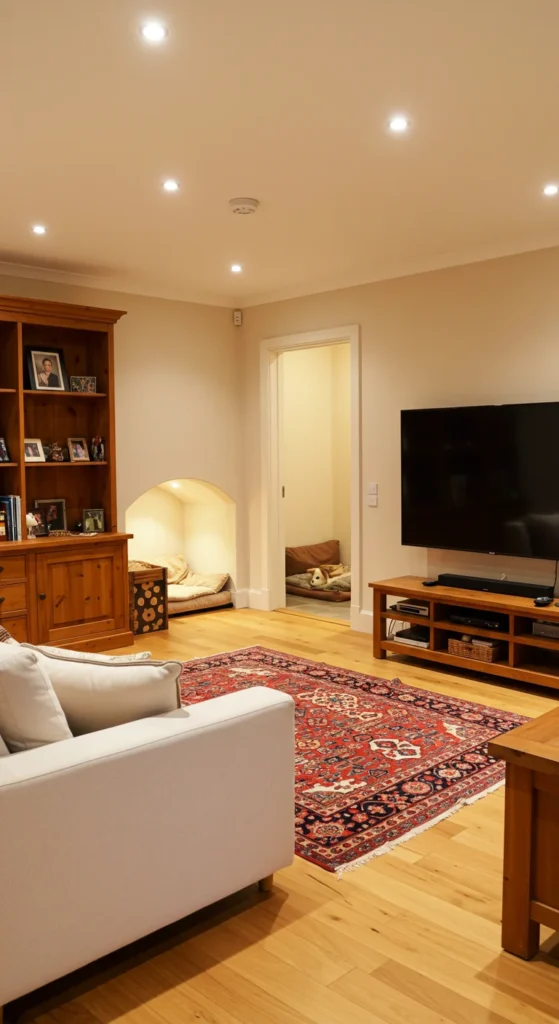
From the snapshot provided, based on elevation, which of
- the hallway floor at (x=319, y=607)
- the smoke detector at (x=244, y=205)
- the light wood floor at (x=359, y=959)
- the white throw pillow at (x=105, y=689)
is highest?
the smoke detector at (x=244, y=205)

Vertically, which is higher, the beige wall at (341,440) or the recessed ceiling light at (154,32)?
the recessed ceiling light at (154,32)

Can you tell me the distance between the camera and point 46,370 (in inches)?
217

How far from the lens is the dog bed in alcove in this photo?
7258 mm

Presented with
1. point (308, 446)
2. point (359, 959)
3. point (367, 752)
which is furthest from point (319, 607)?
point (359, 959)

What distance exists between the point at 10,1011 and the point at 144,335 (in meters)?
4.93

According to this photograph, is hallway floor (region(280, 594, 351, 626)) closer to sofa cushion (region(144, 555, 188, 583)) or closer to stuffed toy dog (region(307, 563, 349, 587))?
stuffed toy dog (region(307, 563, 349, 587))

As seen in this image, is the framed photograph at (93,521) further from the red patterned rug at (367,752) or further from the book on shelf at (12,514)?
the red patterned rug at (367,752)

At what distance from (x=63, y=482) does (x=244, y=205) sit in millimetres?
2596

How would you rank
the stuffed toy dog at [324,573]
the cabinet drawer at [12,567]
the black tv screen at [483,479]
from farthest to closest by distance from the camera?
the stuffed toy dog at [324,573]
the cabinet drawer at [12,567]
the black tv screen at [483,479]

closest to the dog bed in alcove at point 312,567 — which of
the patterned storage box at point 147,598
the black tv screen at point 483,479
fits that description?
the patterned storage box at point 147,598

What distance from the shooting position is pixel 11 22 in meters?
2.36

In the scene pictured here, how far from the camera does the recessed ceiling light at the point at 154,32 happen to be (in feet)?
7.73

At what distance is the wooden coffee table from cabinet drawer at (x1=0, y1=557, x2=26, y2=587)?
360 centimetres

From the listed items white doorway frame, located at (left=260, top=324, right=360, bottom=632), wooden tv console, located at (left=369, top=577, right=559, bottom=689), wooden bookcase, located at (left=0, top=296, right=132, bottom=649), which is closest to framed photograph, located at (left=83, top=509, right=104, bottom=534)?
wooden bookcase, located at (left=0, top=296, right=132, bottom=649)
